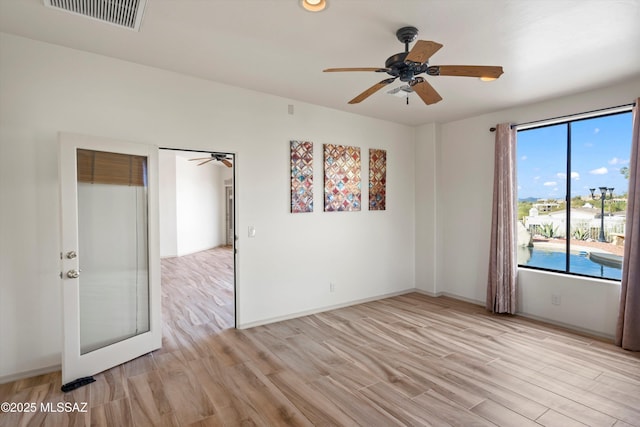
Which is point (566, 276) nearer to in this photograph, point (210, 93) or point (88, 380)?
point (210, 93)

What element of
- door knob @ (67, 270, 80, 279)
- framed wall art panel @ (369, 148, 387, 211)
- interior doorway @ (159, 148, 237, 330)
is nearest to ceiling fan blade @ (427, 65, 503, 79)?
interior doorway @ (159, 148, 237, 330)

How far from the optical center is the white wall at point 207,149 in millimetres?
2709

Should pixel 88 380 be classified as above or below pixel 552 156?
below

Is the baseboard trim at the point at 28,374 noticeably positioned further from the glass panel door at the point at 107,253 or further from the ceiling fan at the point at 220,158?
the ceiling fan at the point at 220,158

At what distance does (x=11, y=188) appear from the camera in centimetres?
268

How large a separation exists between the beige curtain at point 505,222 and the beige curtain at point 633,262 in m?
1.16

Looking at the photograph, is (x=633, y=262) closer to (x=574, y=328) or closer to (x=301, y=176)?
(x=574, y=328)

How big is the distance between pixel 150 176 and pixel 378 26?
8.22ft

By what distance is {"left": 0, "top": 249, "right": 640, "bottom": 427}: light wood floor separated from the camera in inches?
90.2

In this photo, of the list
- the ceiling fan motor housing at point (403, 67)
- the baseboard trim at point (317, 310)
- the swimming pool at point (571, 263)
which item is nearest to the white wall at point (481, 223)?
the swimming pool at point (571, 263)

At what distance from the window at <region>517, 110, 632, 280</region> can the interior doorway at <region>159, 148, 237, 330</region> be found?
159 inches

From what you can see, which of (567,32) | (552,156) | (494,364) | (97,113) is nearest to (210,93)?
(97,113)

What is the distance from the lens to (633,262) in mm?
3357

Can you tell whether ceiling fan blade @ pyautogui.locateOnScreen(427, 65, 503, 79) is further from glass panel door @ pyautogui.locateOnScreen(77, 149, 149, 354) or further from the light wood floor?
glass panel door @ pyautogui.locateOnScreen(77, 149, 149, 354)
